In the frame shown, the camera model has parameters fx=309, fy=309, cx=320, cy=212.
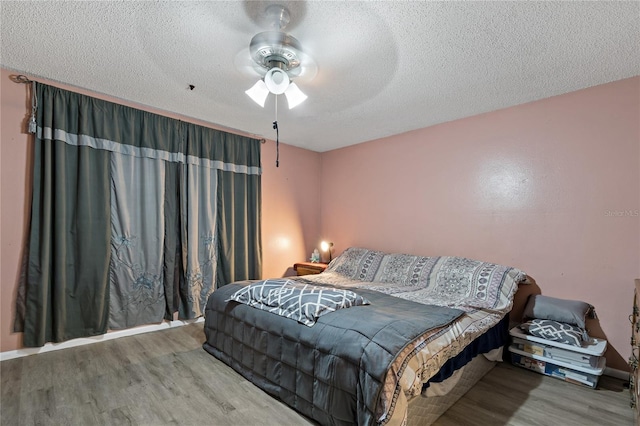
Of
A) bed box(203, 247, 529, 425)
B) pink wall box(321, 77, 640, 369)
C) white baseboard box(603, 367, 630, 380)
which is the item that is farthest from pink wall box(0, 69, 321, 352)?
white baseboard box(603, 367, 630, 380)

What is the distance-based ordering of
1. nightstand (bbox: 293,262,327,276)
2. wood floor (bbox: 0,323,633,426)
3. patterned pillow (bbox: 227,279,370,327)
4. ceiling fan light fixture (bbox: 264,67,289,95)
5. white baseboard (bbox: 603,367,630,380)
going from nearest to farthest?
1. wood floor (bbox: 0,323,633,426)
2. patterned pillow (bbox: 227,279,370,327)
3. ceiling fan light fixture (bbox: 264,67,289,95)
4. white baseboard (bbox: 603,367,630,380)
5. nightstand (bbox: 293,262,327,276)

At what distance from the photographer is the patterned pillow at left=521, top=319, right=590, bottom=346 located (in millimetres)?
2344

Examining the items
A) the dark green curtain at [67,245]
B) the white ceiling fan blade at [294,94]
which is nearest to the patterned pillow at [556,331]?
the white ceiling fan blade at [294,94]

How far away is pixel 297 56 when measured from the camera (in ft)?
6.87

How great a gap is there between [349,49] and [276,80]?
0.54 metres

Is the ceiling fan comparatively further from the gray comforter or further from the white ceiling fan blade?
the gray comforter

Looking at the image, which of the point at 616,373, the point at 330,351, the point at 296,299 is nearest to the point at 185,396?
the point at 296,299

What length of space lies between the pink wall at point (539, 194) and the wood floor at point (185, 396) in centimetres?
79

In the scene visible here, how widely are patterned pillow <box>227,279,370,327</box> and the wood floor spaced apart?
1.88ft

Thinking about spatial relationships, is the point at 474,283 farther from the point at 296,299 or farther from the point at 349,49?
the point at 349,49

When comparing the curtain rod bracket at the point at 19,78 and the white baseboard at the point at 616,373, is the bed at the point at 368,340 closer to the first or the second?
the white baseboard at the point at 616,373

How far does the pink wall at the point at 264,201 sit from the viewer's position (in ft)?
8.36

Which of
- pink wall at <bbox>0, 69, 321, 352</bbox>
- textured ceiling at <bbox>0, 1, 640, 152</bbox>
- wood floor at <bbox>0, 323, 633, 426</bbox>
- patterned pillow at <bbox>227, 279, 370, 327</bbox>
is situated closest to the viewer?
textured ceiling at <bbox>0, 1, 640, 152</bbox>

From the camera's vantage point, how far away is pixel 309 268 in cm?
431
